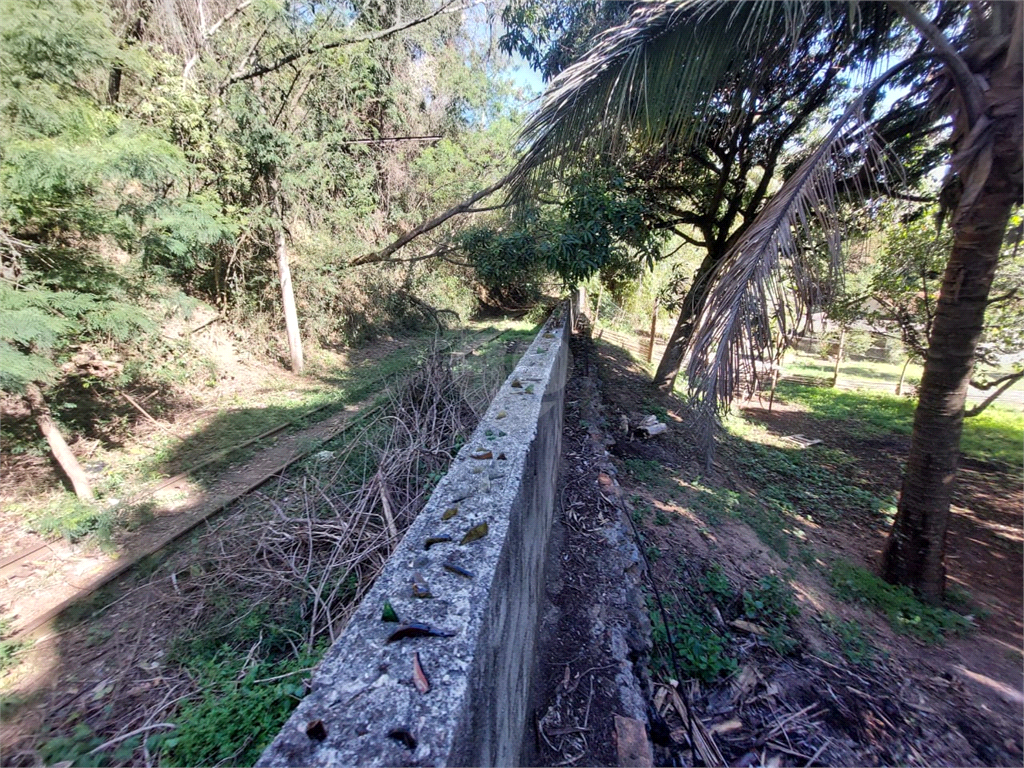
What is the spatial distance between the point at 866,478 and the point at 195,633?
8.79 metres

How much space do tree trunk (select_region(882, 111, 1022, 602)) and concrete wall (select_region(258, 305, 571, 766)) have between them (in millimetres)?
3581

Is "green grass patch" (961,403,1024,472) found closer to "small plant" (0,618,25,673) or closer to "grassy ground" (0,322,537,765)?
"grassy ground" (0,322,537,765)

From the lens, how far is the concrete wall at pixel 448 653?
3.08 feet

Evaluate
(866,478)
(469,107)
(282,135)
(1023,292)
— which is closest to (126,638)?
(282,135)

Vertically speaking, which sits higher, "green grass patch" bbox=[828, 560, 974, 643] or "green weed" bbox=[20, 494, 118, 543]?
"green weed" bbox=[20, 494, 118, 543]

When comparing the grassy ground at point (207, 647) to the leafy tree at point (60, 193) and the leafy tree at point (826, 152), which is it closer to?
the leafy tree at point (60, 193)

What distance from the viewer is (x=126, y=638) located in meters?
2.87

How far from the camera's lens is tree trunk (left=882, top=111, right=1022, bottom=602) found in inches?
116

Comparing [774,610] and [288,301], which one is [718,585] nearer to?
[774,610]

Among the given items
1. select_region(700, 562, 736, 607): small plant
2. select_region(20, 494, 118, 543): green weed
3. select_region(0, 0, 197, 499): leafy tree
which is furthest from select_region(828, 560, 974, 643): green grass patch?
select_region(0, 0, 197, 499): leafy tree

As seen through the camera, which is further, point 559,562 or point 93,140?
point 93,140

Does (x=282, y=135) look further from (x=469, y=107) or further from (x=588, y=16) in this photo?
(x=469, y=107)

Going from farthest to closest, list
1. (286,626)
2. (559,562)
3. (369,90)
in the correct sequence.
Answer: (369,90), (559,562), (286,626)

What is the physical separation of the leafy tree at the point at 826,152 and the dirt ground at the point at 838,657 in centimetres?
76
